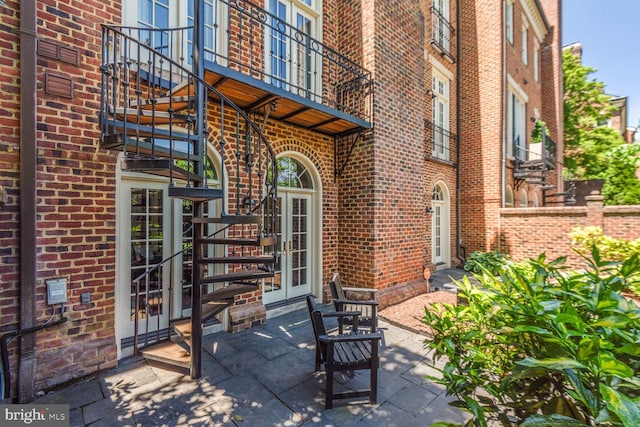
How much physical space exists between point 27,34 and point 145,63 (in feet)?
3.35

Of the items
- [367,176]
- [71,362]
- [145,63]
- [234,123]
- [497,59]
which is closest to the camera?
[71,362]

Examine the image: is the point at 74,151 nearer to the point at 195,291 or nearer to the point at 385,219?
the point at 195,291

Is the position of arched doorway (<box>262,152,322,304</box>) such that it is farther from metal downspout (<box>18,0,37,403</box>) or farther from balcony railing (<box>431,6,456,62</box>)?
balcony railing (<box>431,6,456,62</box>)

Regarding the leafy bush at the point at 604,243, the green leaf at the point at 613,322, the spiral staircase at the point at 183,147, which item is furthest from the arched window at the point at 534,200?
the green leaf at the point at 613,322

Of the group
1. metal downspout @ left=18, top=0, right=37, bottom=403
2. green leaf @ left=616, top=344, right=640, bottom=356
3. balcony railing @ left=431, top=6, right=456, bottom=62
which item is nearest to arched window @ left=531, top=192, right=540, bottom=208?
balcony railing @ left=431, top=6, right=456, bottom=62

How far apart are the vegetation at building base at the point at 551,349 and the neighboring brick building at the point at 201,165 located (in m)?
1.96

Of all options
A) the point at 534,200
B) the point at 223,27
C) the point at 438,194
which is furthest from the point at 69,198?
the point at 534,200

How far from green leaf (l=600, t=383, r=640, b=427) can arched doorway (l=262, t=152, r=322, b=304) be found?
171 inches

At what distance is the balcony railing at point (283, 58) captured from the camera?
421cm

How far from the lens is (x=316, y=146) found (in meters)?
5.50

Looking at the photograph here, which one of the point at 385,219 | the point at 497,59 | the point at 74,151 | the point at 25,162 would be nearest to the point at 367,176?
the point at 385,219

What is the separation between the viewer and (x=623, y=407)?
792mm

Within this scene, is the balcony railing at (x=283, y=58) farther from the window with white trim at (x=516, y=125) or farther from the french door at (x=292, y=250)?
the window with white trim at (x=516, y=125)

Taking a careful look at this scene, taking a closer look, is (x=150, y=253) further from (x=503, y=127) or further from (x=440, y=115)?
(x=503, y=127)
